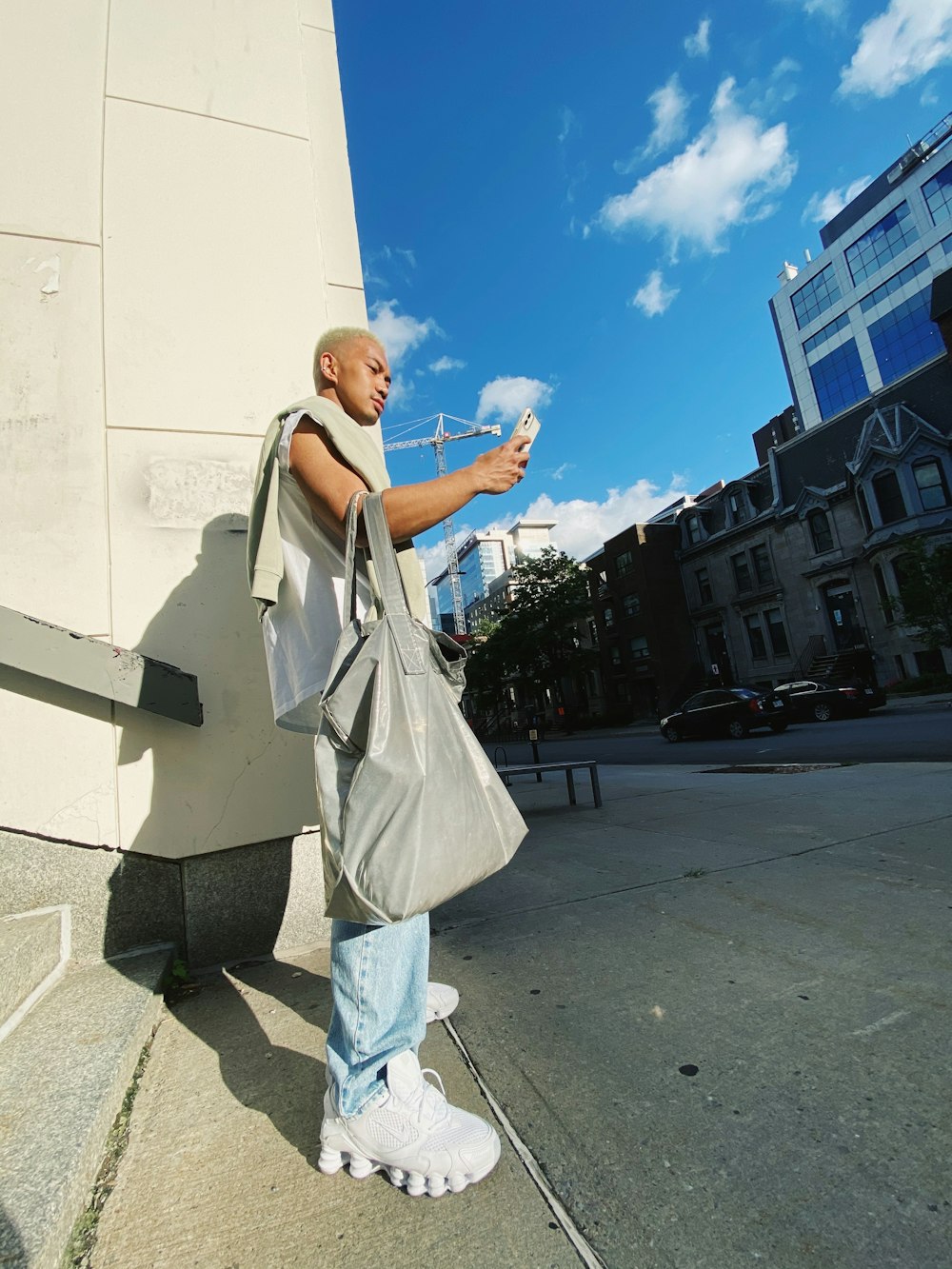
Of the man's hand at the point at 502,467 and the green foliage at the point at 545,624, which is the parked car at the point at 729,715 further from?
the green foliage at the point at 545,624

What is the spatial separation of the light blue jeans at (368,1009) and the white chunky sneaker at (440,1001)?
58 cm

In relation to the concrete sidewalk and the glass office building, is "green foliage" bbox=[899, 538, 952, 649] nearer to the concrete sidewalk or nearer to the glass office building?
the glass office building

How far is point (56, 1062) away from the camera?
1.56m

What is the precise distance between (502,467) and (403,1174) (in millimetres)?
1582

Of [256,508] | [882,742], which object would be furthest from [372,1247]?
[882,742]

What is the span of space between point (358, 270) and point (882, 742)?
37.0ft

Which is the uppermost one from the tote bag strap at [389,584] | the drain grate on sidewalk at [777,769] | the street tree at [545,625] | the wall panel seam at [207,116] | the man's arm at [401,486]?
the street tree at [545,625]

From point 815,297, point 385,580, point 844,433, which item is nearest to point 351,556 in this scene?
point 385,580

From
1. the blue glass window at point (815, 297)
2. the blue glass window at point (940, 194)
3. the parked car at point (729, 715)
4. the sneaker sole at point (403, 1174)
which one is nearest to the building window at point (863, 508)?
the parked car at point (729, 715)

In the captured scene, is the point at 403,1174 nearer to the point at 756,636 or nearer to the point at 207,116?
the point at 207,116

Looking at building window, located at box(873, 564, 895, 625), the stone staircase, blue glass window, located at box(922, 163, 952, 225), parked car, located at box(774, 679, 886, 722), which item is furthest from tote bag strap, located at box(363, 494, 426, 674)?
blue glass window, located at box(922, 163, 952, 225)

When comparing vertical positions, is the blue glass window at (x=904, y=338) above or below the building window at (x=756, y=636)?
above

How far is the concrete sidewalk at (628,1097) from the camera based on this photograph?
1.10 metres

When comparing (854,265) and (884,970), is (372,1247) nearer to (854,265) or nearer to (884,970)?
(884,970)
